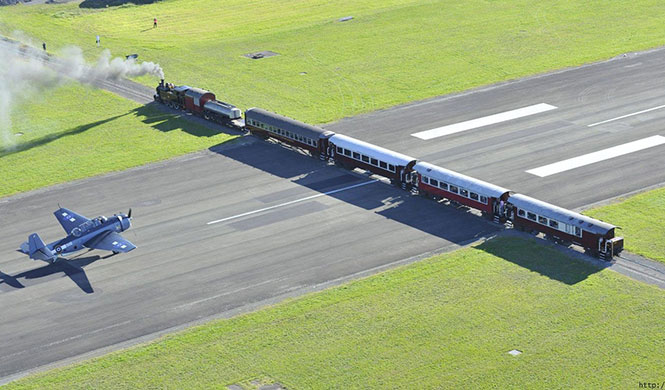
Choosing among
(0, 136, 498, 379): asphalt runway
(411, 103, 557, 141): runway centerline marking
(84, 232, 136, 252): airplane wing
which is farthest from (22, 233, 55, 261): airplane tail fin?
(411, 103, 557, 141): runway centerline marking

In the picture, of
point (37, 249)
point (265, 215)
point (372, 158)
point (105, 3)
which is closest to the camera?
point (37, 249)

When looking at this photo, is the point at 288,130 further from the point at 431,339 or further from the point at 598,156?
the point at 431,339

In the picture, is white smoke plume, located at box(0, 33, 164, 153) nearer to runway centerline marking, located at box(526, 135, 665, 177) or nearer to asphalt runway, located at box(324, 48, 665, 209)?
asphalt runway, located at box(324, 48, 665, 209)

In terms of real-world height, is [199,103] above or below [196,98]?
below

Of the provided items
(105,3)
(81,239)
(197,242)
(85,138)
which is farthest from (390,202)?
(105,3)

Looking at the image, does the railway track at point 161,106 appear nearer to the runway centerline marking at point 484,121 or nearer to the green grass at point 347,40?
the green grass at point 347,40

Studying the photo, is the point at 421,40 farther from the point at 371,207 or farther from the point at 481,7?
the point at 371,207
